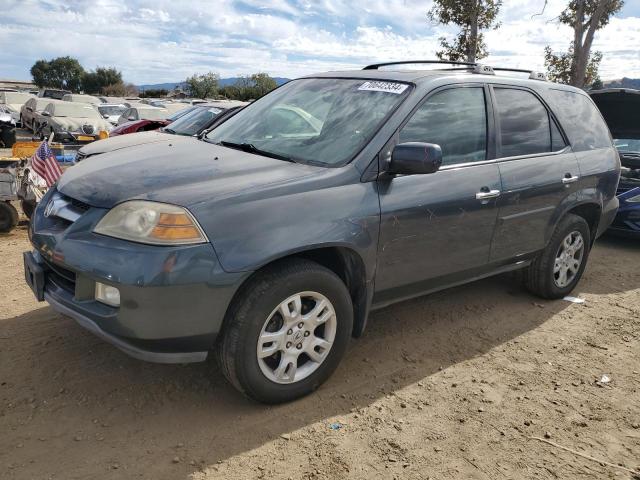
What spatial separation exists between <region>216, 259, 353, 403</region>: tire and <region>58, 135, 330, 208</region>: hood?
0.48 meters

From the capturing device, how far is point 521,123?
4.04 metres

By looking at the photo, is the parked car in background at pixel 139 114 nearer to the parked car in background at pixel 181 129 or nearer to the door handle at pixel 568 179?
the parked car in background at pixel 181 129

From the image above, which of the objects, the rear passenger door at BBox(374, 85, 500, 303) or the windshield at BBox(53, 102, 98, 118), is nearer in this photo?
the rear passenger door at BBox(374, 85, 500, 303)

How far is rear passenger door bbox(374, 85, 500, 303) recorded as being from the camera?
3189mm

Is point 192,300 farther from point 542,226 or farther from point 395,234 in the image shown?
point 542,226

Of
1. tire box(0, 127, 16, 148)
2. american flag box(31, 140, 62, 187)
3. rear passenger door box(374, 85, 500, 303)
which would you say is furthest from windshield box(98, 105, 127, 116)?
rear passenger door box(374, 85, 500, 303)

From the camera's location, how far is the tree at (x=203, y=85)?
6159 cm

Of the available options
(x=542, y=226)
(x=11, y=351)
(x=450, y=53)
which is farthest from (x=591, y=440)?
(x=450, y=53)

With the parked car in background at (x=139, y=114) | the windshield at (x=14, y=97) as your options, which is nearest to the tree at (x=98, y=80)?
the windshield at (x=14, y=97)

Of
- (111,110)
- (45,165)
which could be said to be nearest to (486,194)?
(45,165)

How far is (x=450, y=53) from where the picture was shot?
17.3 m

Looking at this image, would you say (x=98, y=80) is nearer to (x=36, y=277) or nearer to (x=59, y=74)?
(x=59, y=74)

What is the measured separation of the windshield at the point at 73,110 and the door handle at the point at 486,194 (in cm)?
1574

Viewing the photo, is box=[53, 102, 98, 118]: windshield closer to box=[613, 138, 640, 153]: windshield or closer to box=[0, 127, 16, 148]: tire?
box=[0, 127, 16, 148]: tire
